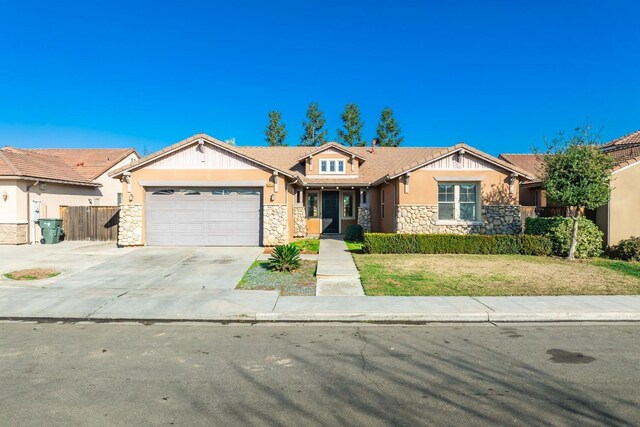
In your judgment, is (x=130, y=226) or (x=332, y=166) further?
(x=332, y=166)

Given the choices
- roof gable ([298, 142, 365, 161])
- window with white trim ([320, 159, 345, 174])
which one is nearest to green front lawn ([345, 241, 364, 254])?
window with white trim ([320, 159, 345, 174])

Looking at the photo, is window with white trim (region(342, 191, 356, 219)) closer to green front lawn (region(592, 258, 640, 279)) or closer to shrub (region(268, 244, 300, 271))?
shrub (region(268, 244, 300, 271))

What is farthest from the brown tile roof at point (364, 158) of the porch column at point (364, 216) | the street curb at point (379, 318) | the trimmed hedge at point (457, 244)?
the street curb at point (379, 318)

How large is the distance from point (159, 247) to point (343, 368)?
1330cm

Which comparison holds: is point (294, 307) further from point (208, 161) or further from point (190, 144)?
point (190, 144)

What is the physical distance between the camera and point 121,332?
22.4 feet

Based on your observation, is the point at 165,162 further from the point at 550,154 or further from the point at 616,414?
the point at 616,414

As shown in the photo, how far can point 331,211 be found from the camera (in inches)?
915

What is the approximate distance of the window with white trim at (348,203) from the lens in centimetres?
2323

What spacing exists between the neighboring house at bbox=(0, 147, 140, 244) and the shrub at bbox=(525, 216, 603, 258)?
73.8ft

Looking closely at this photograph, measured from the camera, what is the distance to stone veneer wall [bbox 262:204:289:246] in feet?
54.7

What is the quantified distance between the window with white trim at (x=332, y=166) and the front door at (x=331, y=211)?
1.22 metres

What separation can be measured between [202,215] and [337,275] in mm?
8159

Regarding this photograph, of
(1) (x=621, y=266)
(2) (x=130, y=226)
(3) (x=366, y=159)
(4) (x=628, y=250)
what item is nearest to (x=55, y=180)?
(2) (x=130, y=226)
